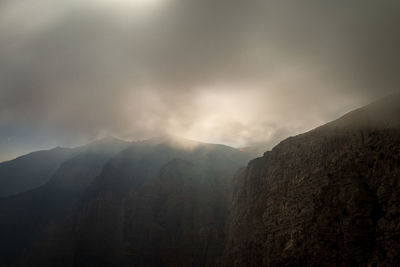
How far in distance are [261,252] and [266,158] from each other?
2048cm

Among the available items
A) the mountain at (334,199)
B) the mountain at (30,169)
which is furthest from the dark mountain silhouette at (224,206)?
the mountain at (30,169)

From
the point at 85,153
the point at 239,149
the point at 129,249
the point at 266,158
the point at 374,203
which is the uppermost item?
the point at 85,153

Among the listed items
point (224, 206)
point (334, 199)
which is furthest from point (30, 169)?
point (334, 199)

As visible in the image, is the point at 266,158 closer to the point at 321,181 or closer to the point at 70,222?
the point at 321,181

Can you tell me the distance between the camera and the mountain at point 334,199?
3016cm

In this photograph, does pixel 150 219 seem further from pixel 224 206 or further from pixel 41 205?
pixel 41 205

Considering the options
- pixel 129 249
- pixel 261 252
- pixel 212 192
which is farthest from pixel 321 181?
pixel 129 249

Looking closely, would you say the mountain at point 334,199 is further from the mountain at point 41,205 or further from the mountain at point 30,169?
the mountain at point 30,169

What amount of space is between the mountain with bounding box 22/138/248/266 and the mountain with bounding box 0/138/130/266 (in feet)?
41.8

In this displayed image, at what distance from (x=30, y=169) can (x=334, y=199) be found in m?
164

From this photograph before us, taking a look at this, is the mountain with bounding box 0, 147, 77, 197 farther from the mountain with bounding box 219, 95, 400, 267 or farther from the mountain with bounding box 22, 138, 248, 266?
the mountain with bounding box 219, 95, 400, 267

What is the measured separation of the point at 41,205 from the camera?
11306cm

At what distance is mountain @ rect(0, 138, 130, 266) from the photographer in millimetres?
100625

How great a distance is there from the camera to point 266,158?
5788cm
